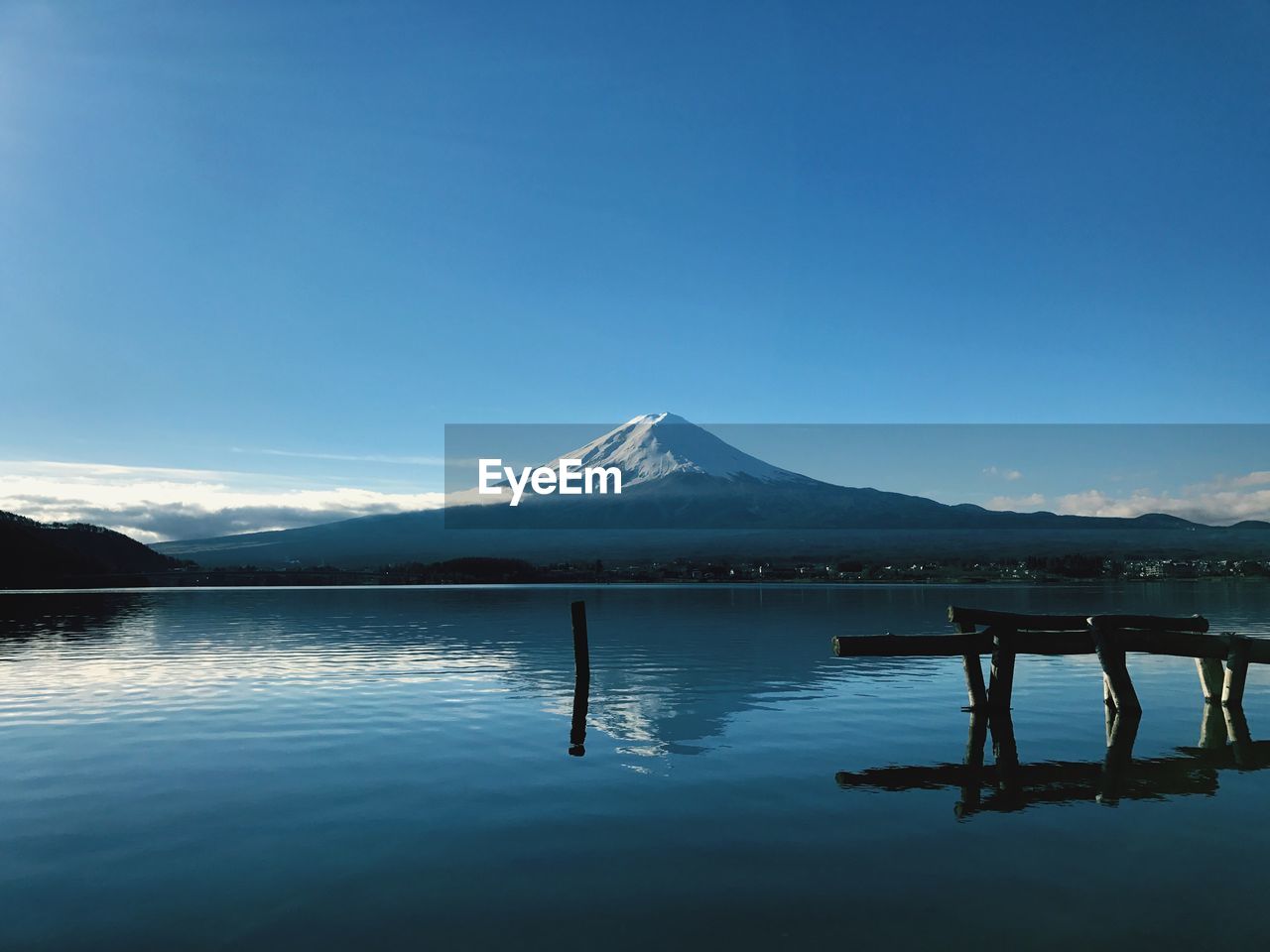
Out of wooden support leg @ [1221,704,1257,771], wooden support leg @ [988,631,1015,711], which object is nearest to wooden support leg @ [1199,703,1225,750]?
wooden support leg @ [1221,704,1257,771]

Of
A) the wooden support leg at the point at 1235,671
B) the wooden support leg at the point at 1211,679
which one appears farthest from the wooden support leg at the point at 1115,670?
the wooden support leg at the point at 1211,679

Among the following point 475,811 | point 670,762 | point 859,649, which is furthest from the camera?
point 859,649

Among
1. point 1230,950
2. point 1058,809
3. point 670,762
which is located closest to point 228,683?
point 670,762

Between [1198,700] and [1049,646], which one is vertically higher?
[1049,646]

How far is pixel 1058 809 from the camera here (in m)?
15.4

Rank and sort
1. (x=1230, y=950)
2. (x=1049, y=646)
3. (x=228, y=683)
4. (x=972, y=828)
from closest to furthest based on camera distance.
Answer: (x=1230, y=950)
(x=972, y=828)
(x=1049, y=646)
(x=228, y=683)

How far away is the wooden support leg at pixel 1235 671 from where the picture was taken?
84.7 feet

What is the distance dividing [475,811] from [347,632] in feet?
165

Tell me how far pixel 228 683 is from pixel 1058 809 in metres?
28.7

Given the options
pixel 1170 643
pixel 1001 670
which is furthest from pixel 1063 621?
pixel 1001 670

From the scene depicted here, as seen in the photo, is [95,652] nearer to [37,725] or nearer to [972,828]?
[37,725]

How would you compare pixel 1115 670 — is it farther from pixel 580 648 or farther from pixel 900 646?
pixel 580 648

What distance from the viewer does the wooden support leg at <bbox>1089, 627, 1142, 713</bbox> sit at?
23375mm

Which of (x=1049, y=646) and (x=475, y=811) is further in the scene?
(x=1049, y=646)
